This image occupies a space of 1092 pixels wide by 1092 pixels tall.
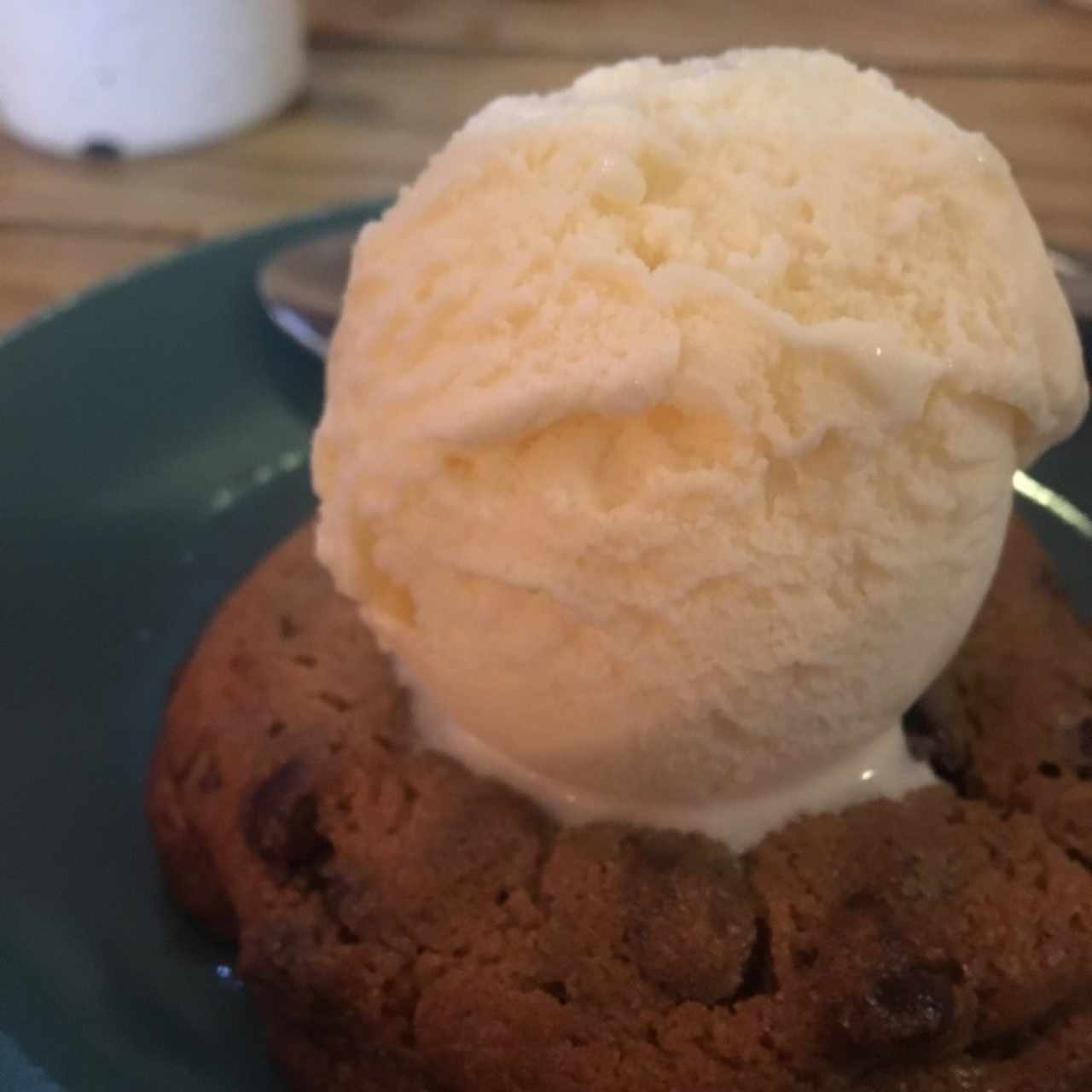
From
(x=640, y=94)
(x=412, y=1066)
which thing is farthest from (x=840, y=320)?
(x=412, y=1066)

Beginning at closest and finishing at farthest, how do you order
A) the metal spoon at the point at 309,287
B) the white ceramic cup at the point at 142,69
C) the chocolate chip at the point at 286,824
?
the chocolate chip at the point at 286,824 → the metal spoon at the point at 309,287 → the white ceramic cup at the point at 142,69

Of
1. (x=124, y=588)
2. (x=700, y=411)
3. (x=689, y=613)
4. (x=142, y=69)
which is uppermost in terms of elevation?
(x=700, y=411)

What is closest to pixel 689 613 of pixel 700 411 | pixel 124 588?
pixel 700 411

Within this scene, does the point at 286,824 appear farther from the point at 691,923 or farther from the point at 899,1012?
the point at 899,1012

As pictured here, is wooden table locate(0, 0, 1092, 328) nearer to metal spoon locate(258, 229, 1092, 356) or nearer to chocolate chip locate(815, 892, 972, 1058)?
metal spoon locate(258, 229, 1092, 356)

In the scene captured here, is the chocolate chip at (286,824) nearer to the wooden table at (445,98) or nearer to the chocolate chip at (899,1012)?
the chocolate chip at (899,1012)

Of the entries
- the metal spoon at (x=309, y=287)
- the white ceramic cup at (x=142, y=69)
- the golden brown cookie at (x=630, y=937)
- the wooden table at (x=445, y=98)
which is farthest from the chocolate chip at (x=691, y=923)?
the white ceramic cup at (x=142, y=69)

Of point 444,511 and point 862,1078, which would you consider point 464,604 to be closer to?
point 444,511

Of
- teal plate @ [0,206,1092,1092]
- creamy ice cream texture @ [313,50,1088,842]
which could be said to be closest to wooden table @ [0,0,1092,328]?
teal plate @ [0,206,1092,1092]
